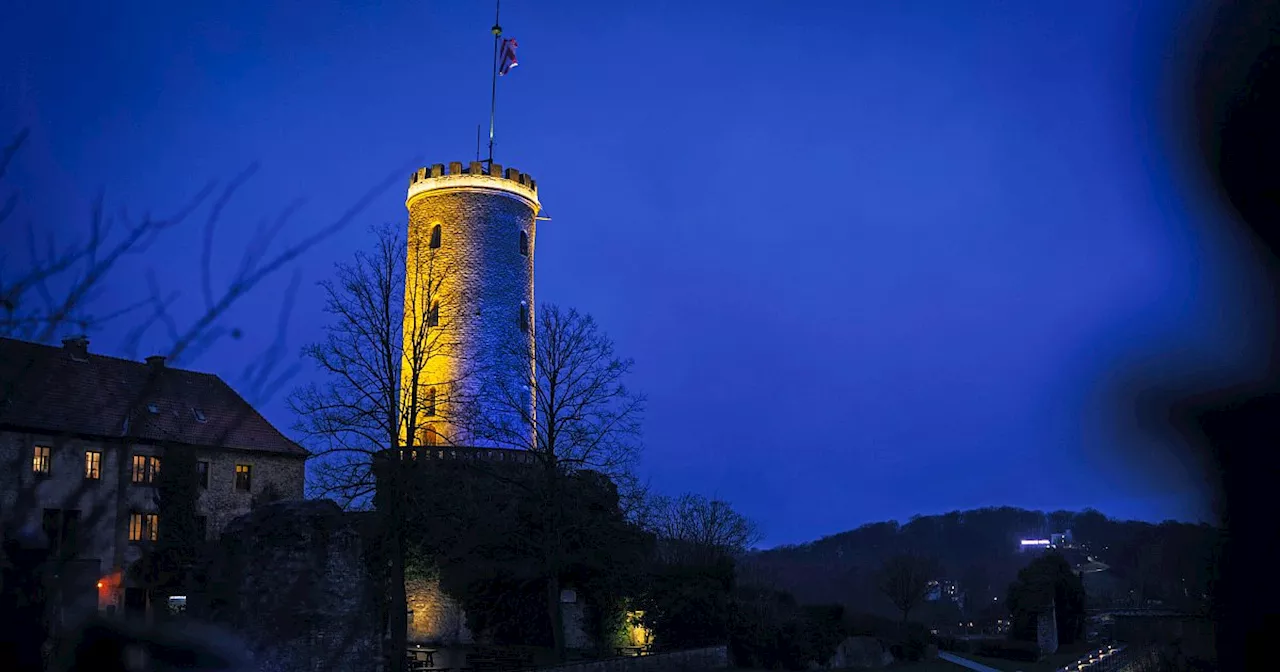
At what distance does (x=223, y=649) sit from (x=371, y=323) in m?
26.0

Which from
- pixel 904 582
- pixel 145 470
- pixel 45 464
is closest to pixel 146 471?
pixel 145 470

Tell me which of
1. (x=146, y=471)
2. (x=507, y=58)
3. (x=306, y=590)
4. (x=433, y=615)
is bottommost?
(x=433, y=615)

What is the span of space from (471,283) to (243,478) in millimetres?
11903

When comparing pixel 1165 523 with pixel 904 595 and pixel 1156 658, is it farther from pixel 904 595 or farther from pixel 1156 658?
pixel 904 595

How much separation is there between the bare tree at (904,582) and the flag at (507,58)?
34.0 meters

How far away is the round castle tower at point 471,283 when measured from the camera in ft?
138

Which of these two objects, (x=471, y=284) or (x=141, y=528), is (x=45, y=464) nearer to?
(x=141, y=528)

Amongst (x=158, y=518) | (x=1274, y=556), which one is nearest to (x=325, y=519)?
(x=1274, y=556)

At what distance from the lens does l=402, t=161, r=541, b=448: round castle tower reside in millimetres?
42031

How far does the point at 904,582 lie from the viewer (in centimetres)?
5853

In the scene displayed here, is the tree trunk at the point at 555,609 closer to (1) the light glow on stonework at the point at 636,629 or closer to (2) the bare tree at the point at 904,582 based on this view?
(1) the light glow on stonework at the point at 636,629

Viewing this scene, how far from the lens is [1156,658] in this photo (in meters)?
13.2

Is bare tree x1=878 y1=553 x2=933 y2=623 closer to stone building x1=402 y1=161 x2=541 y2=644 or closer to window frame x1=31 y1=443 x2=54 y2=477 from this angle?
stone building x1=402 y1=161 x2=541 y2=644

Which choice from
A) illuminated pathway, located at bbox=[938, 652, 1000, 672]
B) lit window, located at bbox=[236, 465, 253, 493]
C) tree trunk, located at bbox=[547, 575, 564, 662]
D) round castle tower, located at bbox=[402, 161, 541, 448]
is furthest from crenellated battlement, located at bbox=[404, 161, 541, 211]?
illuminated pathway, located at bbox=[938, 652, 1000, 672]
